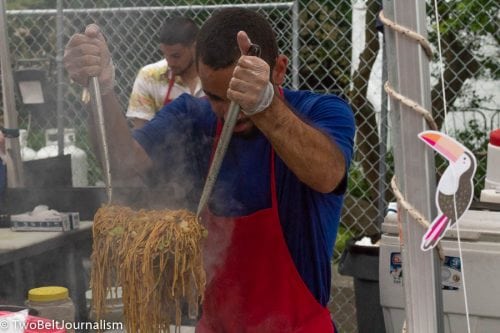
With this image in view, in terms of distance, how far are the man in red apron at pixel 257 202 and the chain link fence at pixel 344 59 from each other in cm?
303

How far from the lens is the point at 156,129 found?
2.44 m

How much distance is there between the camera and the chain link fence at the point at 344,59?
564 cm

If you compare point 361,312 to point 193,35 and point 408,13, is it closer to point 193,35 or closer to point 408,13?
point 193,35

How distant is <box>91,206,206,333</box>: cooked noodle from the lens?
199 centimetres

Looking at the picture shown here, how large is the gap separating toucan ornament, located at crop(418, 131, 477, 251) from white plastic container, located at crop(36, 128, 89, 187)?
4.34 metres

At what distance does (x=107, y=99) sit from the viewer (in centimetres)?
229

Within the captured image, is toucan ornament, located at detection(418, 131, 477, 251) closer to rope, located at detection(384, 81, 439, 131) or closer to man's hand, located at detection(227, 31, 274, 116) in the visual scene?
rope, located at detection(384, 81, 439, 131)

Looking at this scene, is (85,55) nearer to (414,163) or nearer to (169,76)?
(414,163)

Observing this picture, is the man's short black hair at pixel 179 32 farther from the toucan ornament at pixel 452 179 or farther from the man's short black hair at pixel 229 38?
the toucan ornament at pixel 452 179

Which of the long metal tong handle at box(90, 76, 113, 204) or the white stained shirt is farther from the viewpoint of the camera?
the white stained shirt

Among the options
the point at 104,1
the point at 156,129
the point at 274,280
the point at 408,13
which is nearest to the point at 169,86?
the point at 104,1

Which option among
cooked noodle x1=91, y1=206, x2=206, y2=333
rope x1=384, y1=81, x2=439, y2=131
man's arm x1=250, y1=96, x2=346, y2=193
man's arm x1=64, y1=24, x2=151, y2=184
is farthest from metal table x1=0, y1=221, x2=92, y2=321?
rope x1=384, y1=81, x2=439, y2=131

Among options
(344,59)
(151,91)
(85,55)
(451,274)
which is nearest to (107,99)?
(85,55)

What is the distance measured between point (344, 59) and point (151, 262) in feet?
15.5
